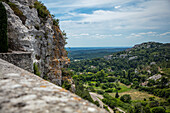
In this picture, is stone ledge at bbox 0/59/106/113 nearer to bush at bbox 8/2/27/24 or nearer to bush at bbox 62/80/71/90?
bush at bbox 8/2/27/24

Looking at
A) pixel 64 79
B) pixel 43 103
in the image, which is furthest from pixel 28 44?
pixel 64 79

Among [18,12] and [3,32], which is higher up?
[18,12]

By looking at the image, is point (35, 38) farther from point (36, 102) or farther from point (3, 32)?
point (36, 102)

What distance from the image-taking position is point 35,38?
22.8m

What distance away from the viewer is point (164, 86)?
12688 centimetres

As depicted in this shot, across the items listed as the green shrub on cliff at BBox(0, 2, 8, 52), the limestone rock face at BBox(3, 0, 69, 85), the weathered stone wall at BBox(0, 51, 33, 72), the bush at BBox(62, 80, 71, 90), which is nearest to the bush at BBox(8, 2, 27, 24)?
the limestone rock face at BBox(3, 0, 69, 85)

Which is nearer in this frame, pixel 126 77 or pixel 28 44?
pixel 28 44

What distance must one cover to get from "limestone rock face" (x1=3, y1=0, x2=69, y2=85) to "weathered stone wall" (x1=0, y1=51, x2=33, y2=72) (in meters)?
4.99

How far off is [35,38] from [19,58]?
12.3 metres

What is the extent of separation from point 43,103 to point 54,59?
28.3 meters

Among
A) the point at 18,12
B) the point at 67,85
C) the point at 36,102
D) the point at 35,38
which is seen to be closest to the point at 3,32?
the point at 35,38

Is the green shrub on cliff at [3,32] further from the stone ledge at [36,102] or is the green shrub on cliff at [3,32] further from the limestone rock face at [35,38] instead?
the stone ledge at [36,102]

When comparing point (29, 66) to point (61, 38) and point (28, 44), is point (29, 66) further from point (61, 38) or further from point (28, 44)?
point (61, 38)

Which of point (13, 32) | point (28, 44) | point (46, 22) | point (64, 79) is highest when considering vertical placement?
point (46, 22)
